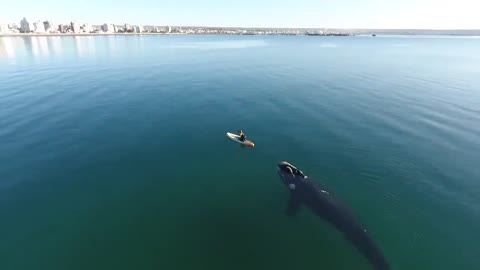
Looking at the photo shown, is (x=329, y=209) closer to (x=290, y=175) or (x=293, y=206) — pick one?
(x=293, y=206)

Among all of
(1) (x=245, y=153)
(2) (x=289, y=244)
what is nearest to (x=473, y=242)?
(2) (x=289, y=244)

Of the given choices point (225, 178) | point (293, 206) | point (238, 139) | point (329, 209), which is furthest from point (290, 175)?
point (238, 139)

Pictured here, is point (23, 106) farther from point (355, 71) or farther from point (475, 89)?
point (475, 89)

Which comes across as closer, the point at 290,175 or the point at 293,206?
the point at 293,206

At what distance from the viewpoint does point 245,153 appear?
3528cm

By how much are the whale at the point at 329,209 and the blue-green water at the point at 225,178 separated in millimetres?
739

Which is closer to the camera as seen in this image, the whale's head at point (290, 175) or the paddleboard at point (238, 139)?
the whale's head at point (290, 175)

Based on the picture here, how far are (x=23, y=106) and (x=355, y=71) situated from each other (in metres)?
89.8

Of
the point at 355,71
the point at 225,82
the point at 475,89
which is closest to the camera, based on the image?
the point at 475,89

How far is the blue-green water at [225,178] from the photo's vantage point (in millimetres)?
20891

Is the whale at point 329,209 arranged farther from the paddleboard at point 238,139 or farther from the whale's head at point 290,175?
the paddleboard at point 238,139

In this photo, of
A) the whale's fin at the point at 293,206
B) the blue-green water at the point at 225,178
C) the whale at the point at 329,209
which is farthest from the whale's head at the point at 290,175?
the blue-green water at the point at 225,178

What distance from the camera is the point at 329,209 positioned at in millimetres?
22828

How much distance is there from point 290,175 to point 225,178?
7.23 meters
